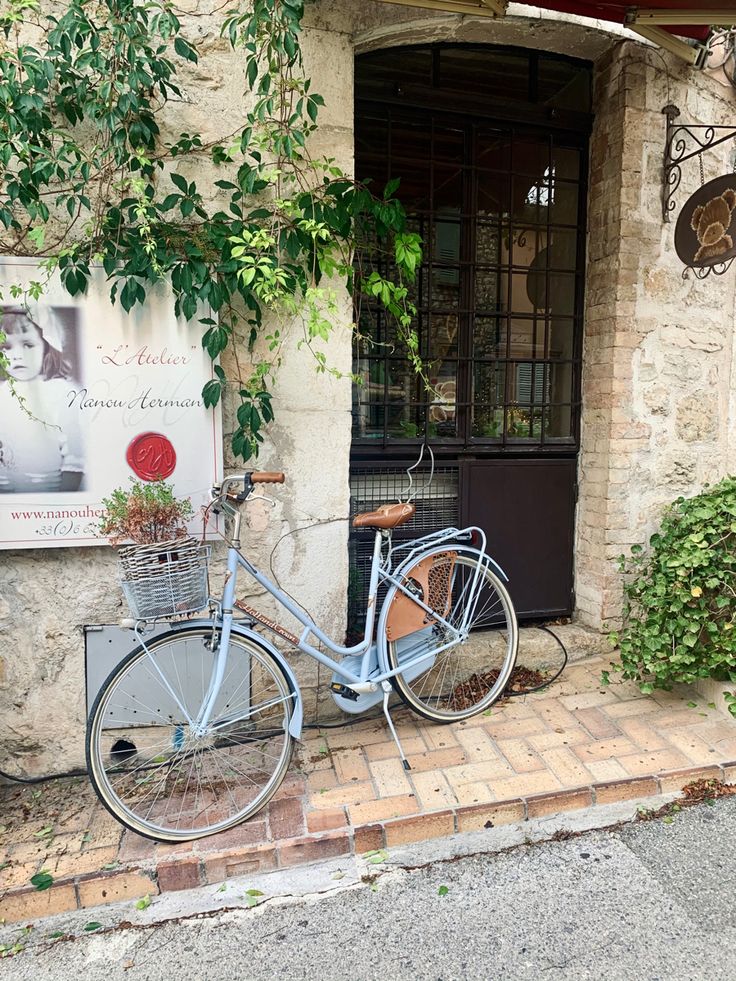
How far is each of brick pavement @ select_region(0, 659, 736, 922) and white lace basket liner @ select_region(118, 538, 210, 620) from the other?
957 mm

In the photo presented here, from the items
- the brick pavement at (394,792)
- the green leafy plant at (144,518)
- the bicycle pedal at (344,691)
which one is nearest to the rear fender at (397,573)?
the bicycle pedal at (344,691)

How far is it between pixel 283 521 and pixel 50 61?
2.13 meters

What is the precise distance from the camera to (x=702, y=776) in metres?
2.84

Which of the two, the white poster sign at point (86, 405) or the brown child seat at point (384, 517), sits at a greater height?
the white poster sign at point (86, 405)

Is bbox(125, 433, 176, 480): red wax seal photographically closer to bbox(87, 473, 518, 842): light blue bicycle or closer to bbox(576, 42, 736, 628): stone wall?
bbox(87, 473, 518, 842): light blue bicycle

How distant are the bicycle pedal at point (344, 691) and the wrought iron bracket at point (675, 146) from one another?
10.5 feet

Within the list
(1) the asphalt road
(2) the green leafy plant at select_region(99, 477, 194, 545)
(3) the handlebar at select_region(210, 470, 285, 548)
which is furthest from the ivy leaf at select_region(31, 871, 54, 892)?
(3) the handlebar at select_region(210, 470, 285, 548)

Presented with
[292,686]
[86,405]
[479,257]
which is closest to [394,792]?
[292,686]

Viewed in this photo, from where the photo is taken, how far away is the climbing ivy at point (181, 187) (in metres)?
2.55

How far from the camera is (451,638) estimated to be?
128 inches

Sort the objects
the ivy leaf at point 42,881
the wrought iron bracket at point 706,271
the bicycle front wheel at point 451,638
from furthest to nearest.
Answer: the wrought iron bracket at point 706,271, the bicycle front wheel at point 451,638, the ivy leaf at point 42,881

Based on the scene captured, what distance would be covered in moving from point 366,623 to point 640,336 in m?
2.33

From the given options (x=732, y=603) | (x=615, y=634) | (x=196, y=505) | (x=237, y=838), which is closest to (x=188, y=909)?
(x=237, y=838)

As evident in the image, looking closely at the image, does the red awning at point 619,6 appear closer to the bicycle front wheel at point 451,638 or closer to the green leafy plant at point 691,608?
the green leafy plant at point 691,608
